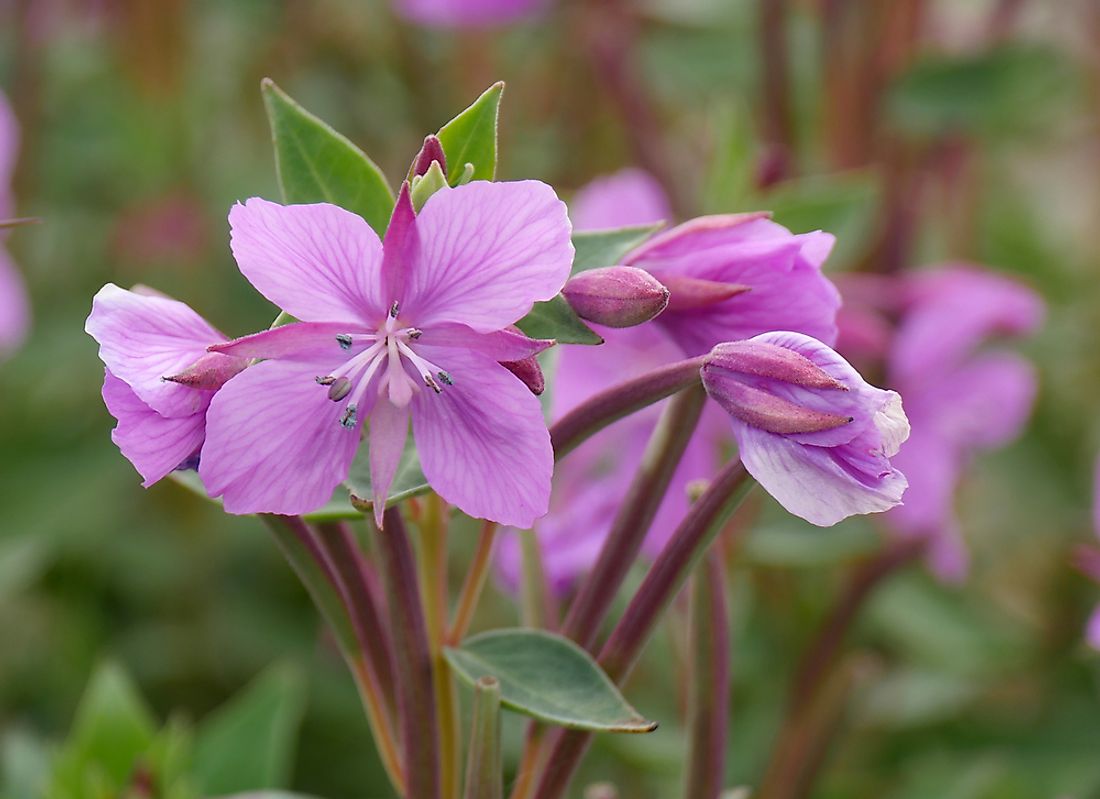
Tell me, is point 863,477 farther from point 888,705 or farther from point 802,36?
point 802,36

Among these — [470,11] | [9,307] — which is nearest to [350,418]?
[9,307]

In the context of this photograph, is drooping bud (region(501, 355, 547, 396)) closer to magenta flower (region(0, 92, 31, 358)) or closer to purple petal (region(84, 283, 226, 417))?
purple petal (region(84, 283, 226, 417))

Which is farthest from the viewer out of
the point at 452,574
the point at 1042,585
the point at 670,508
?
the point at 452,574

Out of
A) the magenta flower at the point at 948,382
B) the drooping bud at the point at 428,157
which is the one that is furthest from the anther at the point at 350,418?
the magenta flower at the point at 948,382

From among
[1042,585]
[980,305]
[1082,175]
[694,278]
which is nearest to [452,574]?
[1042,585]

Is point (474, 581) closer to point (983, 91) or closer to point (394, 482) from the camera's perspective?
point (394, 482)

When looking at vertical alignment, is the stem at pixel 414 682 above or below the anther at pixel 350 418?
below

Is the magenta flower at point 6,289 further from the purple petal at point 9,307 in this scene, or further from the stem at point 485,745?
the stem at point 485,745

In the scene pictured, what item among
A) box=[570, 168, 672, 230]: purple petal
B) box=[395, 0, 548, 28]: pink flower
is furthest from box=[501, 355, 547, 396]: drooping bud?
box=[395, 0, 548, 28]: pink flower
